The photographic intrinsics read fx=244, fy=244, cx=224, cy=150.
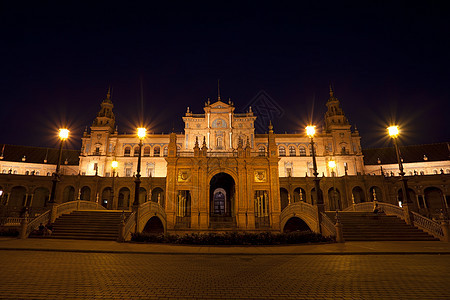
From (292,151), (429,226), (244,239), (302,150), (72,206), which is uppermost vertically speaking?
(302,150)

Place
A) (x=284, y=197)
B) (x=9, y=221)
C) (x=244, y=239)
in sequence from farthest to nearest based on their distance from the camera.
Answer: (x=284, y=197), (x=9, y=221), (x=244, y=239)

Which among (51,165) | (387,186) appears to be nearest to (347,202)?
(387,186)

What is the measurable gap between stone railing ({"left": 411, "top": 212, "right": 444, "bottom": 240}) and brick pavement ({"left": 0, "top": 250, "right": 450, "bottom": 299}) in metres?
9.02

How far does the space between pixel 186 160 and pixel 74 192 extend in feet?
108

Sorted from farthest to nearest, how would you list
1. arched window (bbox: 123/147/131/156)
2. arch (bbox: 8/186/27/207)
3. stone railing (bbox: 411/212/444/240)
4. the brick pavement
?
arched window (bbox: 123/147/131/156)
arch (bbox: 8/186/27/207)
stone railing (bbox: 411/212/444/240)
the brick pavement

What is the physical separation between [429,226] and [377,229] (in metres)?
3.41

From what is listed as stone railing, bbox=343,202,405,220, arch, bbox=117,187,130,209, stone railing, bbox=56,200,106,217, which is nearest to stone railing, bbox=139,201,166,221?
stone railing, bbox=56,200,106,217

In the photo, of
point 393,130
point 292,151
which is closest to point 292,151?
point 292,151

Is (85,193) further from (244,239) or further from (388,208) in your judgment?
(388,208)

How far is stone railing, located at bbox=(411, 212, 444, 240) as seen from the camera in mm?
17000

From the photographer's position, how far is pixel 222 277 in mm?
7266

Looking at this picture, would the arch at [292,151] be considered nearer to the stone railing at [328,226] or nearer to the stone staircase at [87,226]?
the stone railing at [328,226]

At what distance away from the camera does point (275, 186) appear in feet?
94.2

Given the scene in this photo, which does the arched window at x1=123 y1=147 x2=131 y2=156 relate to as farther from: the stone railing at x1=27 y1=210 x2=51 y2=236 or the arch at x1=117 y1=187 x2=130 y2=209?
the stone railing at x1=27 y1=210 x2=51 y2=236
